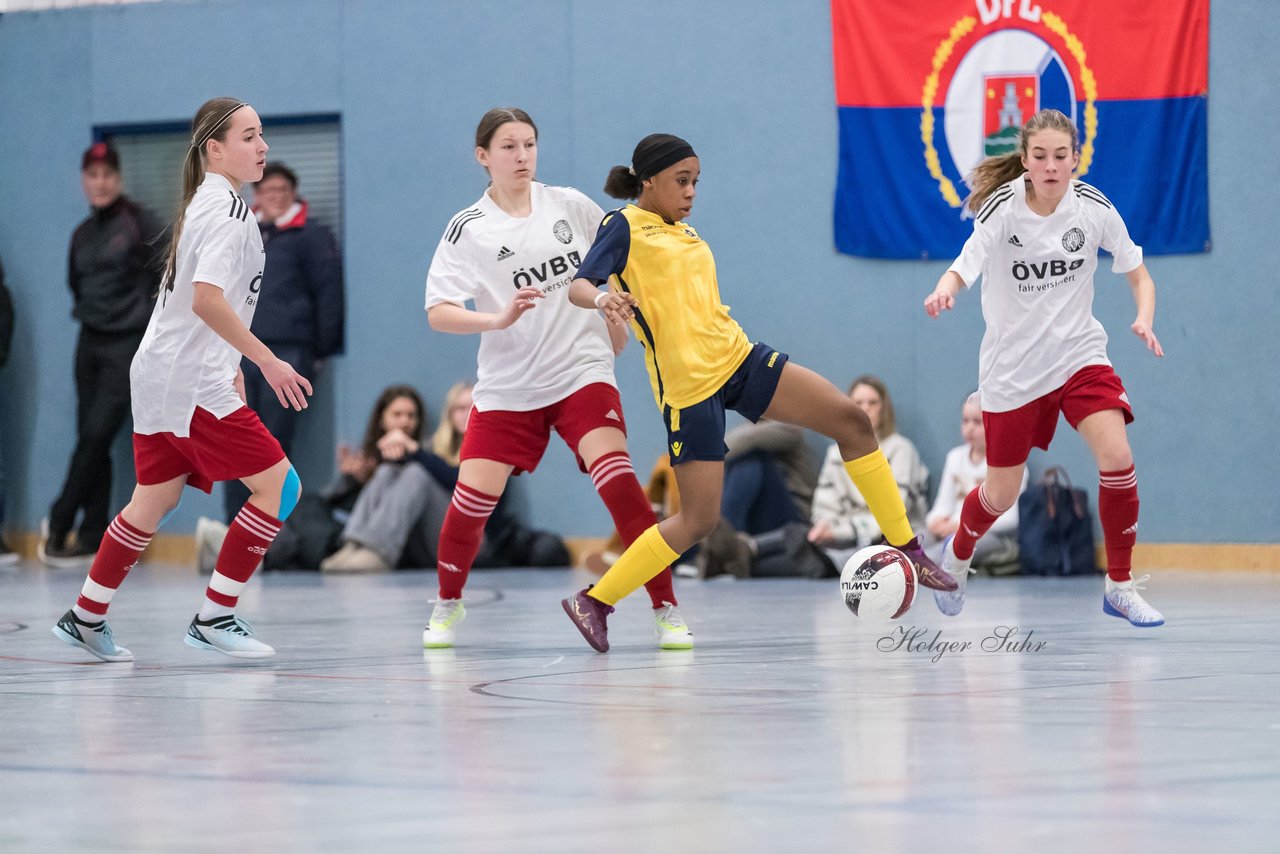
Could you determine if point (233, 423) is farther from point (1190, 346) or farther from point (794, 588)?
point (1190, 346)

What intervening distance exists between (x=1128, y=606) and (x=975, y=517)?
2.21ft

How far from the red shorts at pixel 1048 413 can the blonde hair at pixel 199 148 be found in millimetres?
2951

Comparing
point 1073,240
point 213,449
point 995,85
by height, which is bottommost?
point 213,449

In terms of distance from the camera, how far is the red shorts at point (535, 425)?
6.50 meters

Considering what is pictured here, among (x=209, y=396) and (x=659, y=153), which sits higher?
(x=659, y=153)

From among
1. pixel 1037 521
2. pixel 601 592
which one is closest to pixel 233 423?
pixel 601 592

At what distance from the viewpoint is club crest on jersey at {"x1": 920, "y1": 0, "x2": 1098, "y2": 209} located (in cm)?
1088

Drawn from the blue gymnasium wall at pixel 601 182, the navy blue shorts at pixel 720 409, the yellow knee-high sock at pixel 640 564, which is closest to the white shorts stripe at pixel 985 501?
the navy blue shorts at pixel 720 409

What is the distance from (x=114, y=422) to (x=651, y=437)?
12.2 ft

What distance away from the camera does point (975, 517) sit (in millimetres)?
7012

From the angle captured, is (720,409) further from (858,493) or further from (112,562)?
(858,493)

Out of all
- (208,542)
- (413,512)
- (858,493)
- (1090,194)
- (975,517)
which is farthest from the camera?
(208,542)

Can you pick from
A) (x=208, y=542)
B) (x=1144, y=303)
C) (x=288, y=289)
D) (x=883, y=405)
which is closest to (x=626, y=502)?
(x=1144, y=303)

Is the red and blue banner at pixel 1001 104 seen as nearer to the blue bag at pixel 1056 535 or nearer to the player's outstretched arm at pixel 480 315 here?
the blue bag at pixel 1056 535
